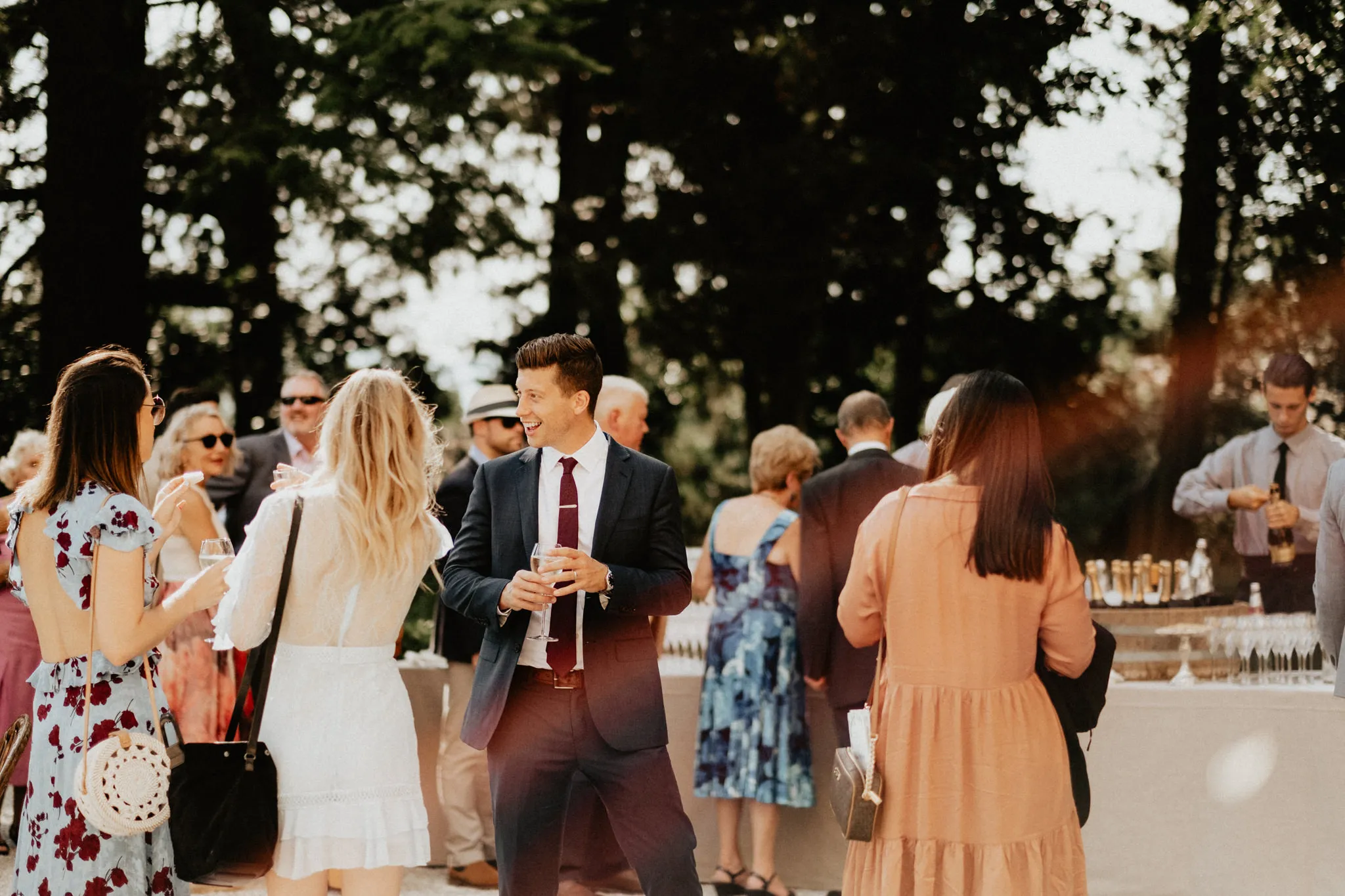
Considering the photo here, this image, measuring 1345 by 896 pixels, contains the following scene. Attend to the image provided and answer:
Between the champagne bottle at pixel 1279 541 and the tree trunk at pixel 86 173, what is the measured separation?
7589 millimetres

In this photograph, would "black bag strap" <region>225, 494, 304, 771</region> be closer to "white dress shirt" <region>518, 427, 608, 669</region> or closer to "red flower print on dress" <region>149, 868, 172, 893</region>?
"red flower print on dress" <region>149, 868, 172, 893</region>

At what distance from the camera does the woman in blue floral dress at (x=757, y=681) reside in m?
5.81

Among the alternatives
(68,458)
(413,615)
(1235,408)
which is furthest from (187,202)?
(1235,408)

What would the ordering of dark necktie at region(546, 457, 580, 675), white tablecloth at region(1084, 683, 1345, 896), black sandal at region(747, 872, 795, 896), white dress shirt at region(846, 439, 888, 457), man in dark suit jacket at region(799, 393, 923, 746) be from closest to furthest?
dark necktie at region(546, 457, 580, 675) → white tablecloth at region(1084, 683, 1345, 896) → man in dark suit jacket at region(799, 393, 923, 746) → white dress shirt at region(846, 439, 888, 457) → black sandal at region(747, 872, 795, 896)

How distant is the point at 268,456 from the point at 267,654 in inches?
140

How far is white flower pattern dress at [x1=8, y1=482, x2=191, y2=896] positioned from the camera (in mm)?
3479

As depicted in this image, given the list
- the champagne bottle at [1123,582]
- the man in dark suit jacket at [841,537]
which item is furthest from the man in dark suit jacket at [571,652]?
the champagne bottle at [1123,582]

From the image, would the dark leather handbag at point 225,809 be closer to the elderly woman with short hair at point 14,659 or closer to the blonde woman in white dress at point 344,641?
the blonde woman in white dress at point 344,641

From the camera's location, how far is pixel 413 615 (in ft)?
37.7

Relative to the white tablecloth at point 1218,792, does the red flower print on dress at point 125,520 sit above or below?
above

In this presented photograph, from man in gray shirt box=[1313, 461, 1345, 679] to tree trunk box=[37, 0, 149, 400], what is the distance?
808 centimetres

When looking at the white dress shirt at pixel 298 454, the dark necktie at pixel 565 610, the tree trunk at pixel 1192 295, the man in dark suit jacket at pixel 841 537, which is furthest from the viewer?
the tree trunk at pixel 1192 295

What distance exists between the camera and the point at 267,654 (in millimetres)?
3443

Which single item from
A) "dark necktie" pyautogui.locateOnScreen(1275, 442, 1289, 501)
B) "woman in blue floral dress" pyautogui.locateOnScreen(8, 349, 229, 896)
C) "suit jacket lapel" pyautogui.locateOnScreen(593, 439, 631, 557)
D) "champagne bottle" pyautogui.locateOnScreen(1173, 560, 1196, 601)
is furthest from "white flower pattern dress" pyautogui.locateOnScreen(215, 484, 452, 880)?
"dark necktie" pyautogui.locateOnScreen(1275, 442, 1289, 501)
